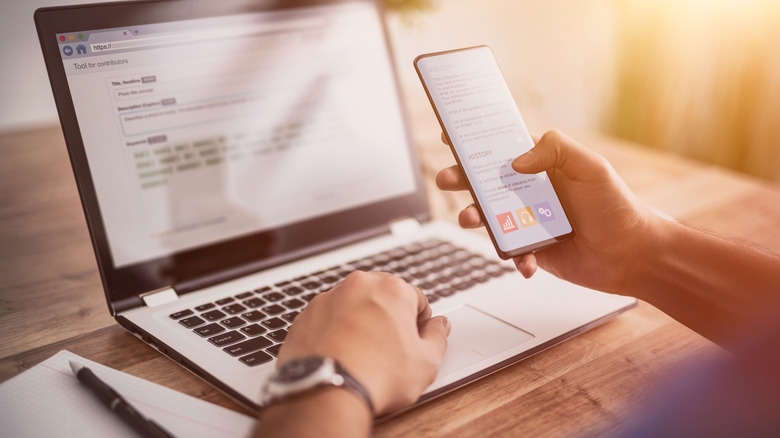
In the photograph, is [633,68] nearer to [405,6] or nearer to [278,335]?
[405,6]

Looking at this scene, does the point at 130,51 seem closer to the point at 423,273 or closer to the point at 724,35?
the point at 423,273

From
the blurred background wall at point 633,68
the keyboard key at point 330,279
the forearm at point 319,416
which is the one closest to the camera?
the forearm at point 319,416

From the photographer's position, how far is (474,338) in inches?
24.4

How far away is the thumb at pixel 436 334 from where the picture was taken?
537 mm

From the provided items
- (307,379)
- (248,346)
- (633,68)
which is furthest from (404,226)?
(633,68)

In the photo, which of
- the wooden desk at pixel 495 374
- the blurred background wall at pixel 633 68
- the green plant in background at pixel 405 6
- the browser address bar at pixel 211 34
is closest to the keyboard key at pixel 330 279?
the wooden desk at pixel 495 374

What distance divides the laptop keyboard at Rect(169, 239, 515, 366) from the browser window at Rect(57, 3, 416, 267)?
0.33ft

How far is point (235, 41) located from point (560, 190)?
0.47m

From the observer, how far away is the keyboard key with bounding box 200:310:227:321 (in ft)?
2.15

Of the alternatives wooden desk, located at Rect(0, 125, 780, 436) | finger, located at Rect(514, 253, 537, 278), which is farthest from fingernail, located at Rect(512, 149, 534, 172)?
wooden desk, located at Rect(0, 125, 780, 436)

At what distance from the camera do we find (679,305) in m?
0.65

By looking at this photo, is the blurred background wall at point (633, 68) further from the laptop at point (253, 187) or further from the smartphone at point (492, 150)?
the smartphone at point (492, 150)

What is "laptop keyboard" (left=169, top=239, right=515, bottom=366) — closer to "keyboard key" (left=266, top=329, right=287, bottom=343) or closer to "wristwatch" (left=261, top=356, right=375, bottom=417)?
"keyboard key" (left=266, top=329, right=287, bottom=343)

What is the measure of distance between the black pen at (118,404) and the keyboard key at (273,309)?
182 mm
